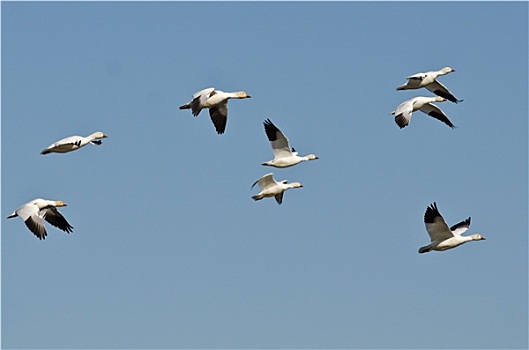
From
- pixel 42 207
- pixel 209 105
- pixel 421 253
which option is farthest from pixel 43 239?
pixel 421 253

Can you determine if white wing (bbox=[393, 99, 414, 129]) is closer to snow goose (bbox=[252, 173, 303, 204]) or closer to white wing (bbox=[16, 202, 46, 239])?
snow goose (bbox=[252, 173, 303, 204])

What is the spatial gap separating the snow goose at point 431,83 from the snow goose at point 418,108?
5.7 inches

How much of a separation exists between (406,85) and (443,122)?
228 centimetres

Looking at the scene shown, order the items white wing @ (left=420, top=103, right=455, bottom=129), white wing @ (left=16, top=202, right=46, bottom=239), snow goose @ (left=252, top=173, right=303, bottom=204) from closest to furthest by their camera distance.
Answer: white wing @ (left=16, top=202, right=46, bottom=239) < snow goose @ (left=252, top=173, right=303, bottom=204) < white wing @ (left=420, top=103, right=455, bottom=129)

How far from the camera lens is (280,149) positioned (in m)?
25.3

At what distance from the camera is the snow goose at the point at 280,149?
2516cm

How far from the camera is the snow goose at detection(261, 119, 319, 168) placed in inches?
990

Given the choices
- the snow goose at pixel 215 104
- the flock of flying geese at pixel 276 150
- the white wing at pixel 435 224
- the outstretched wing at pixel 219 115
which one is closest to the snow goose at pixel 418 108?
the flock of flying geese at pixel 276 150

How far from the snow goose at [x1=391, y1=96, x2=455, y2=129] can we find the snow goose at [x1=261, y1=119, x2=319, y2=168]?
2.15m

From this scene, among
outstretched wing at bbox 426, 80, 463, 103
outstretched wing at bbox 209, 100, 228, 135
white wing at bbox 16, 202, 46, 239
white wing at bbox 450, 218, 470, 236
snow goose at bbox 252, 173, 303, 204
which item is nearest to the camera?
white wing at bbox 16, 202, 46, 239

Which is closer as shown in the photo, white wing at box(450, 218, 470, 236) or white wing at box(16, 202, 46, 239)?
white wing at box(16, 202, 46, 239)

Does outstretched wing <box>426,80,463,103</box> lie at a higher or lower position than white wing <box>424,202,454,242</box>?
higher

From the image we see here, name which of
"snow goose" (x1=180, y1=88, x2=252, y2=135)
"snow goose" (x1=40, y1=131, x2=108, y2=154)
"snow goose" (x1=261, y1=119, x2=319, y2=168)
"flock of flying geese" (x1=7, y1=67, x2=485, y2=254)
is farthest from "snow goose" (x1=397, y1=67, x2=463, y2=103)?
"snow goose" (x1=40, y1=131, x2=108, y2=154)

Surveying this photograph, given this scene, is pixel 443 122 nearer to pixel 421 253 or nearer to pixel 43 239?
pixel 421 253
